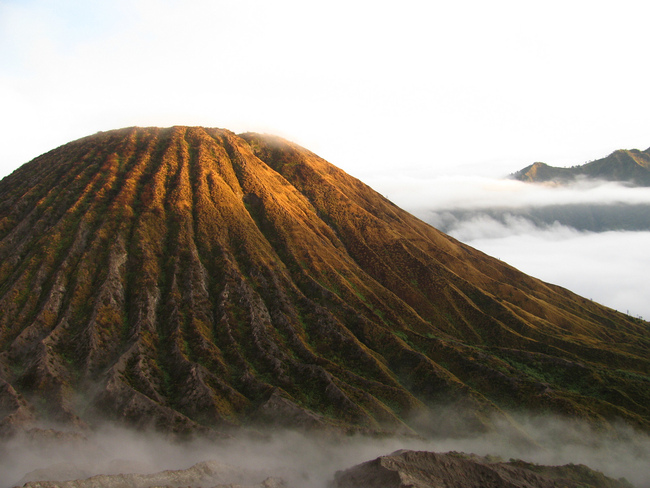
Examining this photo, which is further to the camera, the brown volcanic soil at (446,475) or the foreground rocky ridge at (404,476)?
the brown volcanic soil at (446,475)

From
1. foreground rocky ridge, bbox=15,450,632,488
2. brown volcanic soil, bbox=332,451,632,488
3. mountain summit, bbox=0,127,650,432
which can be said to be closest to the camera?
foreground rocky ridge, bbox=15,450,632,488

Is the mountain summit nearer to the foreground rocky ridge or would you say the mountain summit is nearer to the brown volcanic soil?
the foreground rocky ridge

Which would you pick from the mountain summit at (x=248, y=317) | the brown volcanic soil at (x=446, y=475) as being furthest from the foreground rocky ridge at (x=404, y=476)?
the mountain summit at (x=248, y=317)

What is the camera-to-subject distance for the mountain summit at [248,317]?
272 feet

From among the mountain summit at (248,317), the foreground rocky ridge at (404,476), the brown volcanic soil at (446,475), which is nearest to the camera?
the foreground rocky ridge at (404,476)

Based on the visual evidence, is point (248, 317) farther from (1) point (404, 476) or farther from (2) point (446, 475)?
(2) point (446, 475)

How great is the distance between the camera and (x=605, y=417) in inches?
3445

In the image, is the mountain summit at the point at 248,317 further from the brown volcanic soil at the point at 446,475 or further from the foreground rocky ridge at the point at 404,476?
the brown volcanic soil at the point at 446,475

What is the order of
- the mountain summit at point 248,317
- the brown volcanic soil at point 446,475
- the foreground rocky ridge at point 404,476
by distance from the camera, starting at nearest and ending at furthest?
the foreground rocky ridge at point 404,476 → the brown volcanic soil at point 446,475 → the mountain summit at point 248,317

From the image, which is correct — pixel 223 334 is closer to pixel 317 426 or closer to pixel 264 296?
pixel 264 296

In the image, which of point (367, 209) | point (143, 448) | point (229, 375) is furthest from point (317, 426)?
point (367, 209)

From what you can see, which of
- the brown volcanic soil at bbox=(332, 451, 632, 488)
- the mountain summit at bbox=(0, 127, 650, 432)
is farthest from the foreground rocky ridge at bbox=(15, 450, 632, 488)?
the mountain summit at bbox=(0, 127, 650, 432)

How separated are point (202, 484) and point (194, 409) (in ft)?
86.1

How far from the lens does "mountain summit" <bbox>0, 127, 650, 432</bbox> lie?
272 ft
